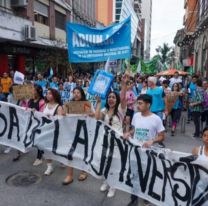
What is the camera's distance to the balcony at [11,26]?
48.4ft

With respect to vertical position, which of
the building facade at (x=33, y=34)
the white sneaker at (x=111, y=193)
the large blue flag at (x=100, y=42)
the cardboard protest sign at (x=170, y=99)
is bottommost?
the white sneaker at (x=111, y=193)

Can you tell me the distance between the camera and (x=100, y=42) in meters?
5.84

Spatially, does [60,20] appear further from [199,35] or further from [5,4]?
[199,35]

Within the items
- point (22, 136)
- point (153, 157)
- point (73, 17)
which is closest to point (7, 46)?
point (73, 17)

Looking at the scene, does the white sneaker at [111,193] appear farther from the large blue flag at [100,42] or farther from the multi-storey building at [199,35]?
the multi-storey building at [199,35]

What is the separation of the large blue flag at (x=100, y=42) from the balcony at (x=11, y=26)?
9.77 m

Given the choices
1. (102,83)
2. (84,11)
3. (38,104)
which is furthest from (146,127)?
(84,11)

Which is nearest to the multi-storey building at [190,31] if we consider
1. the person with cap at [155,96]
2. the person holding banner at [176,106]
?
the person holding banner at [176,106]

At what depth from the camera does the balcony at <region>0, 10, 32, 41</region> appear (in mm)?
14744

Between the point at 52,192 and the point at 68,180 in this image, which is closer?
the point at 52,192

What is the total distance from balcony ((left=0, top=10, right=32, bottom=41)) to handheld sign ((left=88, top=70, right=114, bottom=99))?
11.7m

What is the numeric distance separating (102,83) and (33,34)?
538 inches

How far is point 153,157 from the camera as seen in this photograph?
3.37m

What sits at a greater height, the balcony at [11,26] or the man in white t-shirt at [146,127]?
the balcony at [11,26]
